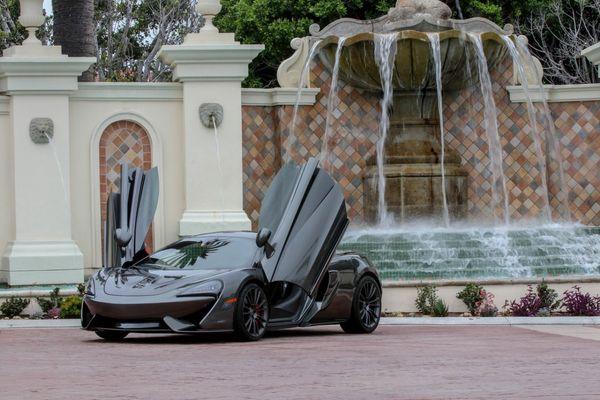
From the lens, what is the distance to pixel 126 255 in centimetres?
1420

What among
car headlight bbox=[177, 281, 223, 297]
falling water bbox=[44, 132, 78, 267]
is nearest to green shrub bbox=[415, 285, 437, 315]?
car headlight bbox=[177, 281, 223, 297]

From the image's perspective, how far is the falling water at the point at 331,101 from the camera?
19598 mm

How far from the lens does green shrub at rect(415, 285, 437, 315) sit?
635 inches

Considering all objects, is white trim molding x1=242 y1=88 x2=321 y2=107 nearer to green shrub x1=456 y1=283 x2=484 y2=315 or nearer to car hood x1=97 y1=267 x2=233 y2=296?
green shrub x1=456 y1=283 x2=484 y2=315

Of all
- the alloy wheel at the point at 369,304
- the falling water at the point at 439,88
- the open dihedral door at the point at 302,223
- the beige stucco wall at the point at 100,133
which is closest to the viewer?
the open dihedral door at the point at 302,223

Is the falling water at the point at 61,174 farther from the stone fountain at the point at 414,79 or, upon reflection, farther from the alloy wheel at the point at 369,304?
the alloy wheel at the point at 369,304

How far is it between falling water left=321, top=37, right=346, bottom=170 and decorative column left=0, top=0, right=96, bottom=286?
383 centimetres

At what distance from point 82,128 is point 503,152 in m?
6.22

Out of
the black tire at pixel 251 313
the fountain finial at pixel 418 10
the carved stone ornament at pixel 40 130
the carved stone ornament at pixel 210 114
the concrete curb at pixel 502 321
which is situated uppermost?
the fountain finial at pixel 418 10

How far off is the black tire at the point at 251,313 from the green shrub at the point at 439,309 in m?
3.69

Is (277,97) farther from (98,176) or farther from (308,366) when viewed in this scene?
(308,366)

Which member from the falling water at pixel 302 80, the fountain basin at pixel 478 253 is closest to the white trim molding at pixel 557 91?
the fountain basin at pixel 478 253

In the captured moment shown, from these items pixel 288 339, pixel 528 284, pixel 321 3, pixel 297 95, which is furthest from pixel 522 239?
pixel 321 3

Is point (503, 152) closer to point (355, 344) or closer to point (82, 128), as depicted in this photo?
point (82, 128)
